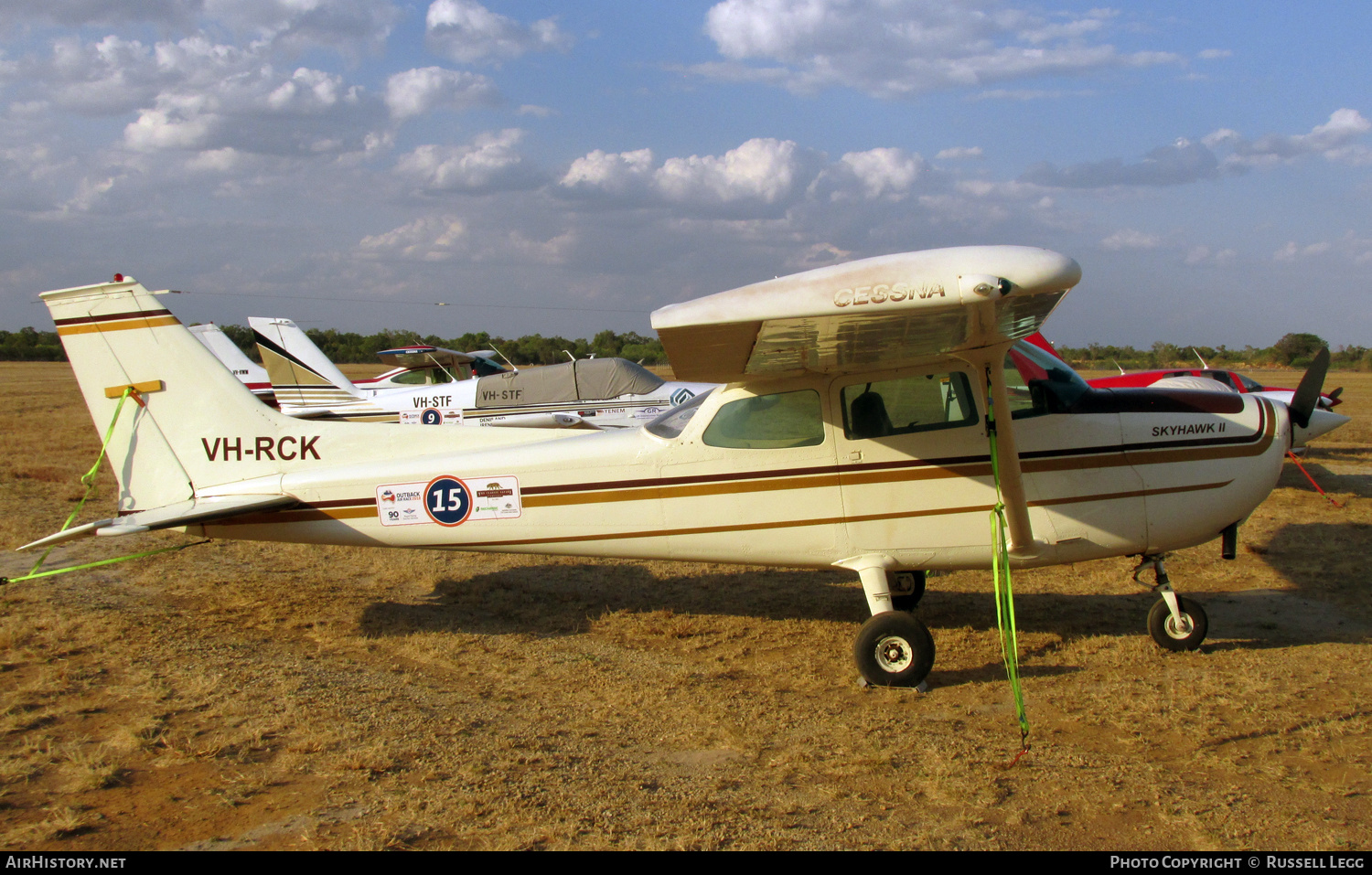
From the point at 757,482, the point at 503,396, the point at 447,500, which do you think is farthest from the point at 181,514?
the point at 503,396

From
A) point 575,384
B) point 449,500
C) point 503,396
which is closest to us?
point 449,500

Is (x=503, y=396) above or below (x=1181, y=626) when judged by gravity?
above

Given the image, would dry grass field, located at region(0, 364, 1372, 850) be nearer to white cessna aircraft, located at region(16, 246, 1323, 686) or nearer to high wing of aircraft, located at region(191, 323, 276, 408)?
white cessna aircraft, located at region(16, 246, 1323, 686)

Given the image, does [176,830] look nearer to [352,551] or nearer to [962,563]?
[962,563]

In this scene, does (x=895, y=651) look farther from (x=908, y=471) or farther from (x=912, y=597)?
(x=912, y=597)

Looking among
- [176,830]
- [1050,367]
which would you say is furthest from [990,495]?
[176,830]

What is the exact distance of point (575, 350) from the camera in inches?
2534

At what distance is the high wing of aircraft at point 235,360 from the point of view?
1791 centimetres

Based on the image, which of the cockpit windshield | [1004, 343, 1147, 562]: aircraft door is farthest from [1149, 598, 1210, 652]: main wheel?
the cockpit windshield

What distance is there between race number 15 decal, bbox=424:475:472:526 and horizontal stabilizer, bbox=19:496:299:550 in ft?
2.97

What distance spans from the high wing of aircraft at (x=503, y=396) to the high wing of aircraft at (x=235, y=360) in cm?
92

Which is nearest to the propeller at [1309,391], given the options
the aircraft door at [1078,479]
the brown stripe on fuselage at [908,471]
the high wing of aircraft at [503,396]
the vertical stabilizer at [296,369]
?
the brown stripe on fuselage at [908,471]

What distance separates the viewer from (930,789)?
137 inches

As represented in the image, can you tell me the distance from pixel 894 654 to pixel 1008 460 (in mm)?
1291
